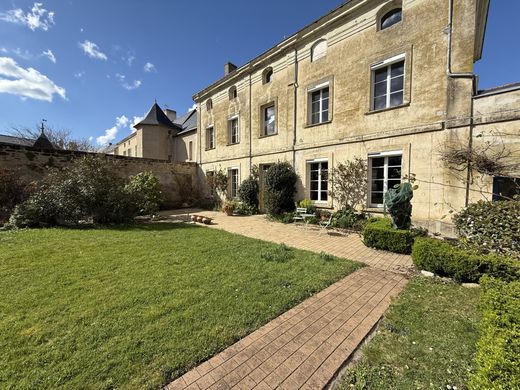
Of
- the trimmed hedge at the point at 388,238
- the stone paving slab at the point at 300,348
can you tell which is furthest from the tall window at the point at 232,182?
the stone paving slab at the point at 300,348

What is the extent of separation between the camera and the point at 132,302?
314cm

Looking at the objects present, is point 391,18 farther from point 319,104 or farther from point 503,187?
point 503,187

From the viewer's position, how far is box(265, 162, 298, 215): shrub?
10170 mm

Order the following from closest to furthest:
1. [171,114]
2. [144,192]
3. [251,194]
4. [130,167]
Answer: [144,192] < [251,194] < [130,167] < [171,114]

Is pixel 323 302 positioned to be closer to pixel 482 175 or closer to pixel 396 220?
pixel 396 220

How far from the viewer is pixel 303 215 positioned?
9156mm

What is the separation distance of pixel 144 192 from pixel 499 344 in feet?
36.3

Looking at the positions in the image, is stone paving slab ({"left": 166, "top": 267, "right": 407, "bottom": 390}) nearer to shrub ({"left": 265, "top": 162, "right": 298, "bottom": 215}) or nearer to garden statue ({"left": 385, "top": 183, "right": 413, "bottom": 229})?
garden statue ({"left": 385, "top": 183, "right": 413, "bottom": 229})

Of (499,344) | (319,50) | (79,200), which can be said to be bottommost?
(499,344)

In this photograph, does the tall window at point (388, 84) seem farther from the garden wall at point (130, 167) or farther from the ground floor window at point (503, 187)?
the garden wall at point (130, 167)

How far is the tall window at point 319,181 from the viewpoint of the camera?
9633 millimetres

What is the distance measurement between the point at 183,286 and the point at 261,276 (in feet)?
4.35

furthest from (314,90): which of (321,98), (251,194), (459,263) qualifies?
(459,263)

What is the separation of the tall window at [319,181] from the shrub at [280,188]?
0.81 metres
